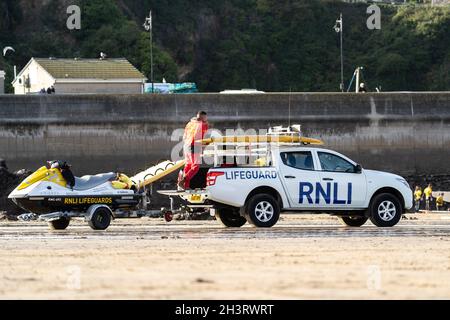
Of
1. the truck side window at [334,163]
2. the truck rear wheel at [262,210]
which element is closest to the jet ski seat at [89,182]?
the truck rear wheel at [262,210]

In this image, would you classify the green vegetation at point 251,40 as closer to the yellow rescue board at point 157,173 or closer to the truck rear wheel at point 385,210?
the yellow rescue board at point 157,173

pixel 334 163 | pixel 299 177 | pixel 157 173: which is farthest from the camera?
pixel 157 173

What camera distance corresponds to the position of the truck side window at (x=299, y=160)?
84.6 ft

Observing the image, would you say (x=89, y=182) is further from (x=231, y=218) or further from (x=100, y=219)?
(x=231, y=218)

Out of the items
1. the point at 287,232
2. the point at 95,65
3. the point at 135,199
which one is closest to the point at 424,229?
the point at 287,232

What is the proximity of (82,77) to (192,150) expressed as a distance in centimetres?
3545

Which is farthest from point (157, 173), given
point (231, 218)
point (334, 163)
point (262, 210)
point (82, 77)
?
point (82, 77)

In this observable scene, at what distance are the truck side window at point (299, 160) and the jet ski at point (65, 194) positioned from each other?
3253 millimetres

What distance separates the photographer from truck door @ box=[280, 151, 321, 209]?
84.3 ft

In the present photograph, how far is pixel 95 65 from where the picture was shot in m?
62.6

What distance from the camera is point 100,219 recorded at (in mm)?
26203

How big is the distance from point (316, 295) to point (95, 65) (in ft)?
162

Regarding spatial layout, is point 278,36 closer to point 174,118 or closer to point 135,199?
point 174,118
